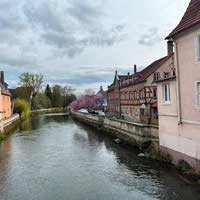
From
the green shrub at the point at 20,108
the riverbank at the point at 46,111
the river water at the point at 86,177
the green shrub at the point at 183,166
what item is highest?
the green shrub at the point at 20,108

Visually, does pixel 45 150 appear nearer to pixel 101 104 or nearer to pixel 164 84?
pixel 164 84

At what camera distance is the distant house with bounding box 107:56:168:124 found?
31469mm

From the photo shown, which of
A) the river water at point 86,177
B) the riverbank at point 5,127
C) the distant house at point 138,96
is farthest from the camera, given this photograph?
the distant house at point 138,96

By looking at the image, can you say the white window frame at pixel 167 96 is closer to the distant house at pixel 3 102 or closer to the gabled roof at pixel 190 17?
the gabled roof at pixel 190 17

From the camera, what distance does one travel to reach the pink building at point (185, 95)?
12639 millimetres

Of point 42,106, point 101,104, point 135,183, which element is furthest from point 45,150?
point 42,106

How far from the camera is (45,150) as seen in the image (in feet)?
73.3

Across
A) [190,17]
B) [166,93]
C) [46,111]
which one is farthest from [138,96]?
[46,111]

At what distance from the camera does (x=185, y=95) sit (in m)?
13.5

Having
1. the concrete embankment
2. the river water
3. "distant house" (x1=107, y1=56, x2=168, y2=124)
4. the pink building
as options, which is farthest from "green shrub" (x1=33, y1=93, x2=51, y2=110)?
the pink building

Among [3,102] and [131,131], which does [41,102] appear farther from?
[131,131]

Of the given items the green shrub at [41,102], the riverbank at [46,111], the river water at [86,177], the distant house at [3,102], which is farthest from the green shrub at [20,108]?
the river water at [86,177]

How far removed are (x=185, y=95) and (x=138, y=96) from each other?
72.4 ft

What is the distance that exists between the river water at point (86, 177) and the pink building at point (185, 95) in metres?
1.45
